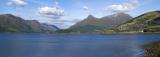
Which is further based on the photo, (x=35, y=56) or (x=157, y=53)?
(x=35, y=56)

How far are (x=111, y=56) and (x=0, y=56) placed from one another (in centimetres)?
3225

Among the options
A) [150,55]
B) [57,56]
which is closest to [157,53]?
[150,55]

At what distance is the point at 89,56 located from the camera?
78.3 meters

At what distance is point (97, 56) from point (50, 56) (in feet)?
44.4

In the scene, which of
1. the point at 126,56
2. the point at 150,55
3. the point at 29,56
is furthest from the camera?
the point at 29,56

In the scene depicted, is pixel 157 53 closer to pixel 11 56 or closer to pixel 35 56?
pixel 35 56

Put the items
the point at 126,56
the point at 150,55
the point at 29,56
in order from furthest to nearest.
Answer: the point at 29,56 → the point at 126,56 → the point at 150,55

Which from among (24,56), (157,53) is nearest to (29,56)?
(24,56)

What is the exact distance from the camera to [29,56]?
3152 inches

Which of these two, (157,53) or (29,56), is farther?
(29,56)

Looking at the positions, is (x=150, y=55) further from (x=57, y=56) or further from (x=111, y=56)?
(x=57, y=56)

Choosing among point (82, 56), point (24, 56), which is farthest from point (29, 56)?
point (82, 56)

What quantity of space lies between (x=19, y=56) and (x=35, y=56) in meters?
4.57

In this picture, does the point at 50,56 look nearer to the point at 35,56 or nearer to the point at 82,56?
the point at 35,56
